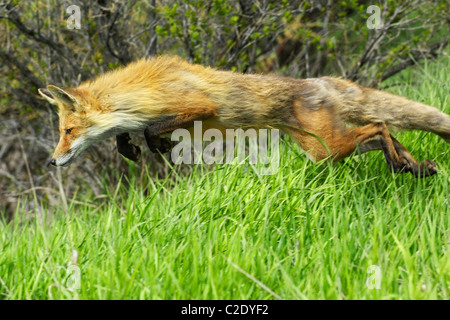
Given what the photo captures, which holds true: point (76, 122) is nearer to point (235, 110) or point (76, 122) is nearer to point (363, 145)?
point (235, 110)

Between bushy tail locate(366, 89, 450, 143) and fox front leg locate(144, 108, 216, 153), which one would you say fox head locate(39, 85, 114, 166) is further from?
bushy tail locate(366, 89, 450, 143)

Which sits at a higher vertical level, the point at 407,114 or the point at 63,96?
the point at 63,96

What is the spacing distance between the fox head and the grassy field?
1.97 feet

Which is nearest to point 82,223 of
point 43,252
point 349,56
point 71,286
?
point 43,252

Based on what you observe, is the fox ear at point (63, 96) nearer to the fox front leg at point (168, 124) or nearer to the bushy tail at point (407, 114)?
the fox front leg at point (168, 124)

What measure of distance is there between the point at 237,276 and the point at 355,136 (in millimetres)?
2034

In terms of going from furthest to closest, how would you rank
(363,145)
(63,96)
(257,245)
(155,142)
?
(363,145)
(155,142)
(63,96)
(257,245)

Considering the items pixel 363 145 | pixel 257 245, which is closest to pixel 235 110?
pixel 363 145

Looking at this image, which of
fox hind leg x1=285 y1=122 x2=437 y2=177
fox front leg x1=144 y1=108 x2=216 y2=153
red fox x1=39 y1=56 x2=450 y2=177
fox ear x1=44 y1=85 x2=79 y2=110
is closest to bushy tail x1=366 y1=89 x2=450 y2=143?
red fox x1=39 y1=56 x2=450 y2=177

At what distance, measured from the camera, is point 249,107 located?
16.6 feet

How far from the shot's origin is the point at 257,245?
3.71m

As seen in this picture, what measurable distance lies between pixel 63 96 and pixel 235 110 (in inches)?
56.6

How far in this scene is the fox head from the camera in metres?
4.66
